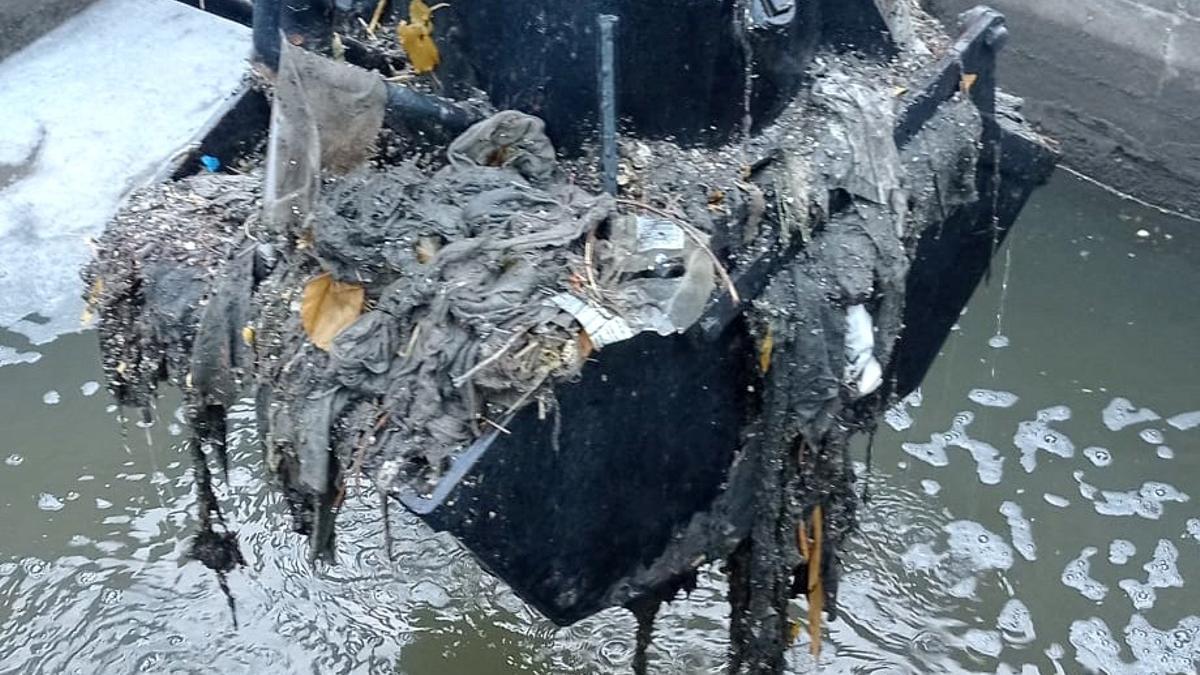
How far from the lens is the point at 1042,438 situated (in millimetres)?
4590

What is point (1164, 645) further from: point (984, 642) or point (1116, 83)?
point (1116, 83)

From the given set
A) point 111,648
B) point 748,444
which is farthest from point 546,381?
point 111,648

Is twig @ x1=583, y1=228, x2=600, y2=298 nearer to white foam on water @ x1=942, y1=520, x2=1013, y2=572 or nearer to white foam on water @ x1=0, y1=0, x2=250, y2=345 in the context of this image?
white foam on water @ x1=942, y1=520, x2=1013, y2=572

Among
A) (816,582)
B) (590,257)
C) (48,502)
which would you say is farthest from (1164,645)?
(48,502)

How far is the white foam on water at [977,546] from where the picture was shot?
4.19 meters

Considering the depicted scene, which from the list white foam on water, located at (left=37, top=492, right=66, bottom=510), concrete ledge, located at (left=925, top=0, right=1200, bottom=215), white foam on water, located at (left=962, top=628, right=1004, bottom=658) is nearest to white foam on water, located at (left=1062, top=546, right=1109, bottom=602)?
white foam on water, located at (left=962, top=628, right=1004, bottom=658)

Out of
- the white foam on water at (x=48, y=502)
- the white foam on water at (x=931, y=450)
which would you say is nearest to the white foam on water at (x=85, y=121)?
the white foam on water at (x=48, y=502)

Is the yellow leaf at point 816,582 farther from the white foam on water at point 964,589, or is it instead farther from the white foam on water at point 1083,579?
the white foam on water at point 1083,579

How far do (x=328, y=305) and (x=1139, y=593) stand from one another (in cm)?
280

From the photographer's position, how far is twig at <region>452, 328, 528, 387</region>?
2.29 m

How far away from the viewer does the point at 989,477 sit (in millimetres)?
4453

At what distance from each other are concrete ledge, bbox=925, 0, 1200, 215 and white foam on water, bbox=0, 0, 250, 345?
3437 mm

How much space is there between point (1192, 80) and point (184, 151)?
162 inches

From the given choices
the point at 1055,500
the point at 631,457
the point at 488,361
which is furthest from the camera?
the point at 1055,500
